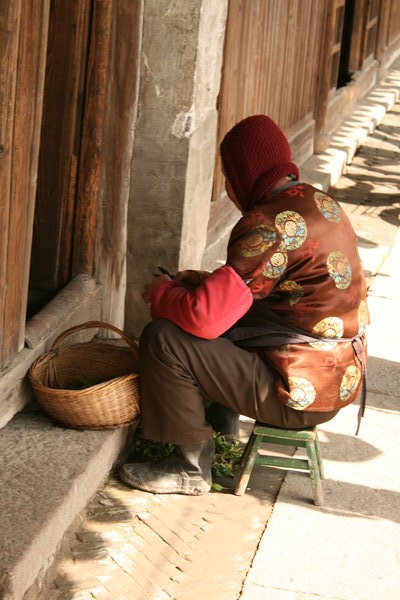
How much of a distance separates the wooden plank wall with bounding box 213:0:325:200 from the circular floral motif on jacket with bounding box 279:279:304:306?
283 centimetres

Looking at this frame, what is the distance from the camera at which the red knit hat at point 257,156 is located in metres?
3.93

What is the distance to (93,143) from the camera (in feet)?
15.2

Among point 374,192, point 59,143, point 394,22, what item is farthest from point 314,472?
point 394,22

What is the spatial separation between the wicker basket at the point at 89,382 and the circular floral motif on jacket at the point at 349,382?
31.6 inches

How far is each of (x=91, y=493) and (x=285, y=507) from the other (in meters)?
0.78

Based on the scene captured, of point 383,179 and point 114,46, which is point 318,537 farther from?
point 383,179

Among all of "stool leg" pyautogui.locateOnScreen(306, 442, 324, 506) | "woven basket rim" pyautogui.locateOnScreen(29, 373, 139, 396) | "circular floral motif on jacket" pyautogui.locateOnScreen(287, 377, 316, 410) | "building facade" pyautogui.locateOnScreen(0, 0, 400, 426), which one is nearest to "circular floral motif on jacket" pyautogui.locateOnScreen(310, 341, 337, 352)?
"circular floral motif on jacket" pyautogui.locateOnScreen(287, 377, 316, 410)

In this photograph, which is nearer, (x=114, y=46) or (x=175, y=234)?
(x=114, y=46)

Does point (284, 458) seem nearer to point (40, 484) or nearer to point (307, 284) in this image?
point (307, 284)

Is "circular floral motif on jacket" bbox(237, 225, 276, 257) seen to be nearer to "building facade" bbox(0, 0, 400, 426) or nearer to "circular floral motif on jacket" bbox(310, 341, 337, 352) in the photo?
"circular floral motif on jacket" bbox(310, 341, 337, 352)

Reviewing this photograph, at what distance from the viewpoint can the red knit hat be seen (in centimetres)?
393

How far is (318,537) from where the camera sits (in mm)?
3984

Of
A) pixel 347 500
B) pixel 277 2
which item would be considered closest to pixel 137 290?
pixel 347 500

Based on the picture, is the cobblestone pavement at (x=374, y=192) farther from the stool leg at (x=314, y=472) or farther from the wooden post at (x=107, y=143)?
the stool leg at (x=314, y=472)
